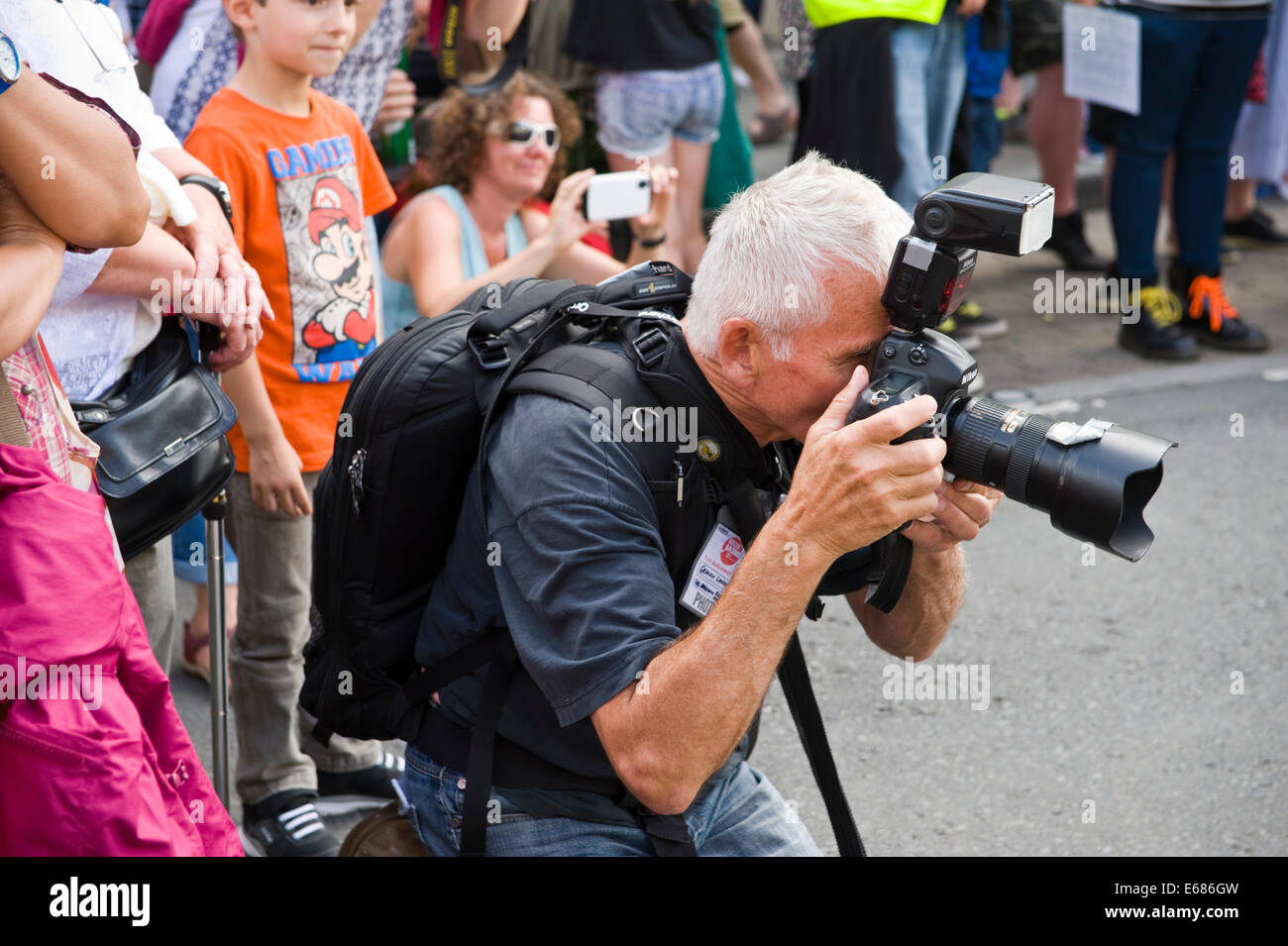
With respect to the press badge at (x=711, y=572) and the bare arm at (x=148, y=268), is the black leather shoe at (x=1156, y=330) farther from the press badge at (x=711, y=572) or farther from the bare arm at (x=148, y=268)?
the bare arm at (x=148, y=268)

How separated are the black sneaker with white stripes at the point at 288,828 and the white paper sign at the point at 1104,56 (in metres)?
4.00

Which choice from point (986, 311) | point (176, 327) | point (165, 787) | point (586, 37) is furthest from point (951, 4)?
point (165, 787)

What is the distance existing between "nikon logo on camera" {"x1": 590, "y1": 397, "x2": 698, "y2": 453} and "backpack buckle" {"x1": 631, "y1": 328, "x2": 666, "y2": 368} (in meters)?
0.07

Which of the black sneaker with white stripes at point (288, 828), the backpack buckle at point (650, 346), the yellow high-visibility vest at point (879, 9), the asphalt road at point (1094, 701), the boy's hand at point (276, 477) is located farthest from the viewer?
the yellow high-visibility vest at point (879, 9)

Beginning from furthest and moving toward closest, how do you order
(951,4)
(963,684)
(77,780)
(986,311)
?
(986,311), (951,4), (963,684), (77,780)

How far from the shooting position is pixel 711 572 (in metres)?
1.94

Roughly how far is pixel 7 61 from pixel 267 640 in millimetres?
1387

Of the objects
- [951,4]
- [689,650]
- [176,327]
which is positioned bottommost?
[689,650]

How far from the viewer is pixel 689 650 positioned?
1700mm

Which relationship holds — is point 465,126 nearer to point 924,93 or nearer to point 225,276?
point 225,276

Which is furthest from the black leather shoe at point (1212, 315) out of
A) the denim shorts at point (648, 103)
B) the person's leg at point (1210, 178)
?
the denim shorts at point (648, 103)

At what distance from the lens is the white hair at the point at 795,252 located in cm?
185

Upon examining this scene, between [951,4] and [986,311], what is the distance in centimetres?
163
